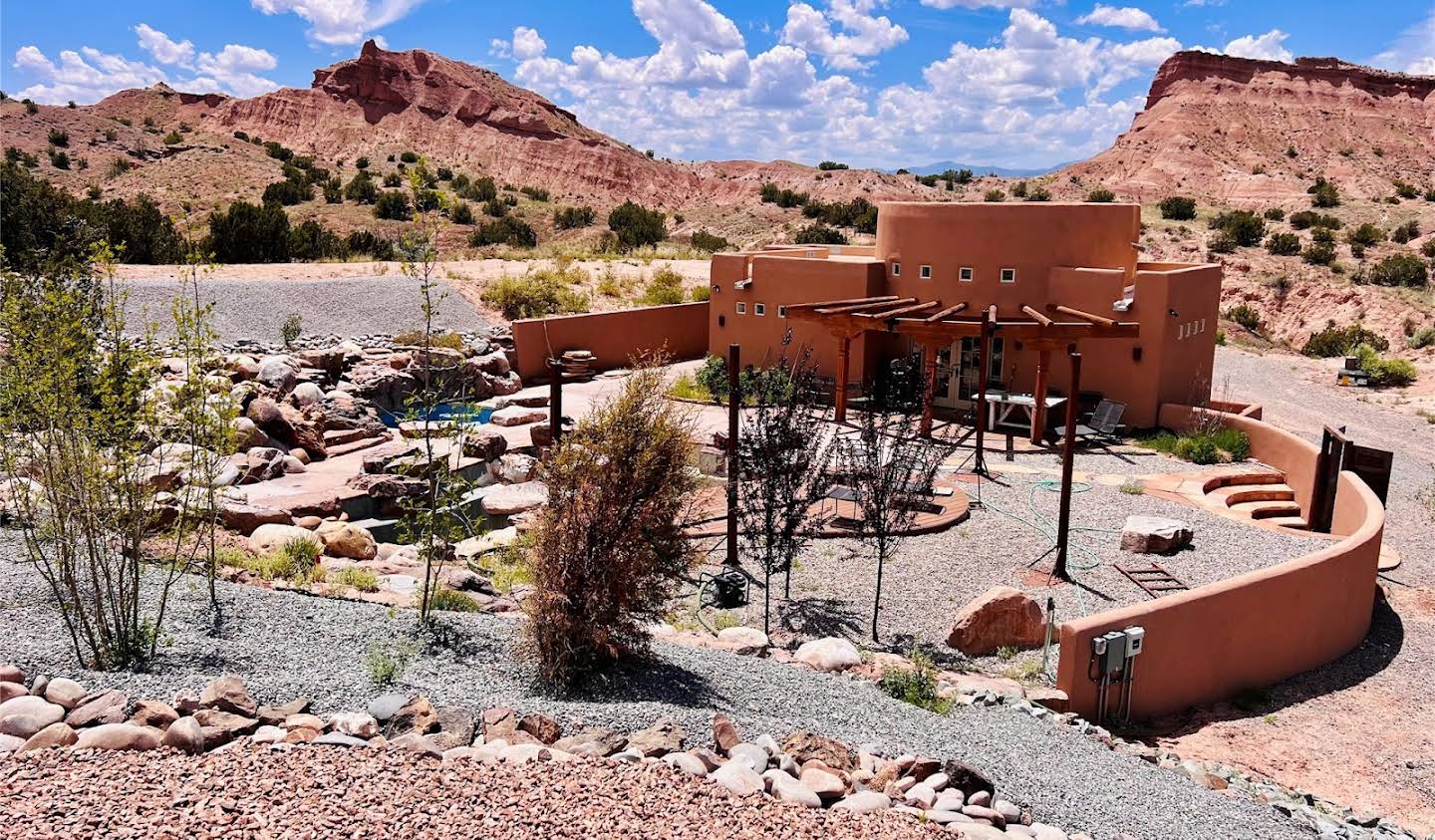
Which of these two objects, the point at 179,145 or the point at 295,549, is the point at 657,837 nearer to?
the point at 295,549

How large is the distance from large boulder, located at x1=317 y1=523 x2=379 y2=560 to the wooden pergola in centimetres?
881

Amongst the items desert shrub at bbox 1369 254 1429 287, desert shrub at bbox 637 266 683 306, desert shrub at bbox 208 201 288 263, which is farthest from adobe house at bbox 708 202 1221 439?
desert shrub at bbox 1369 254 1429 287

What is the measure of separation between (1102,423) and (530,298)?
16.8 meters

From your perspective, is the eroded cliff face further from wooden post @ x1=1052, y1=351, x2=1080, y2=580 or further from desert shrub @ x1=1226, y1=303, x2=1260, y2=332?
wooden post @ x1=1052, y1=351, x2=1080, y2=580

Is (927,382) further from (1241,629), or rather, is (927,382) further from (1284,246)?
(1284,246)

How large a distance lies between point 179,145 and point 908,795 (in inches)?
2564

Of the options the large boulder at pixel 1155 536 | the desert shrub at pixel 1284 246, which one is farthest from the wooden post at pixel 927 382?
the desert shrub at pixel 1284 246

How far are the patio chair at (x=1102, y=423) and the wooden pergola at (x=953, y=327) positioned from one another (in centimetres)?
73

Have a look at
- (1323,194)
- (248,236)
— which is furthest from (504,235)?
(1323,194)

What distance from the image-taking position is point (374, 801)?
517 centimetres

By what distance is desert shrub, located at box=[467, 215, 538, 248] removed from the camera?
153ft

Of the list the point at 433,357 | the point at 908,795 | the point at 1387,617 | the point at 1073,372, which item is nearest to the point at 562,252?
the point at 433,357

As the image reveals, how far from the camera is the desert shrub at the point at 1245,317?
38.2 metres

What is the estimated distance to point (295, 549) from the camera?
11.0 metres
